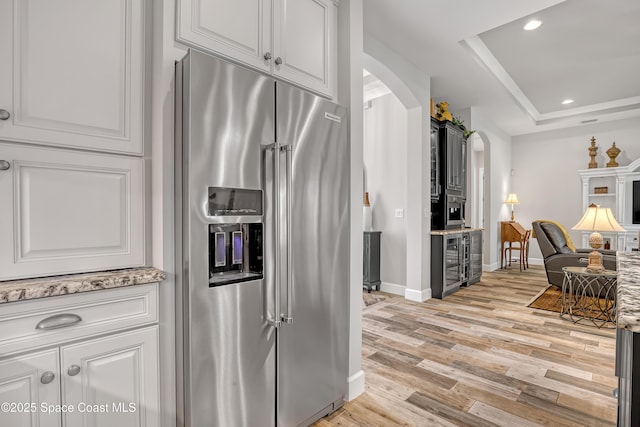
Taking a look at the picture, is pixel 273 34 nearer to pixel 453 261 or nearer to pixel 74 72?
pixel 74 72

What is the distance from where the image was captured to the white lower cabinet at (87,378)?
3.47 ft

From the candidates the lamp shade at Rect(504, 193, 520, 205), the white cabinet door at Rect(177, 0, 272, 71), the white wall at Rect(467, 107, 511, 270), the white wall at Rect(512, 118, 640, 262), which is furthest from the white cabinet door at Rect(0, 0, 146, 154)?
the white wall at Rect(512, 118, 640, 262)

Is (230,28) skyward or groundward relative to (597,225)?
skyward

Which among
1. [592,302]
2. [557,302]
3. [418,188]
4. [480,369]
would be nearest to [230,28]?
[480,369]

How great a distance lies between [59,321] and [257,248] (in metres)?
0.75

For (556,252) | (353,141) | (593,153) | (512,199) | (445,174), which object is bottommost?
(556,252)

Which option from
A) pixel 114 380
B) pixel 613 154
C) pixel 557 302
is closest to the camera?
pixel 114 380

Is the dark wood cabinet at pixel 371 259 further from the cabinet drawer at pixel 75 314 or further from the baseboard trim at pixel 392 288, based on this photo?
the cabinet drawer at pixel 75 314

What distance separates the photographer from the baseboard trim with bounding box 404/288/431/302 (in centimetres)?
420

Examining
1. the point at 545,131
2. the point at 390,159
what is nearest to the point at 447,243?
the point at 390,159

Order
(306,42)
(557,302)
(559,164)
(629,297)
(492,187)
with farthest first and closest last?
1. (559,164)
2. (492,187)
3. (557,302)
4. (306,42)
5. (629,297)

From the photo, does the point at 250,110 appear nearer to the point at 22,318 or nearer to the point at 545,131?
the point at 22,318

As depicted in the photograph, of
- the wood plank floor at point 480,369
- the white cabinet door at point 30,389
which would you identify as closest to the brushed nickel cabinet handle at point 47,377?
the white cabinet door at point 30,389

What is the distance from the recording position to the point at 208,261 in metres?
1.34
